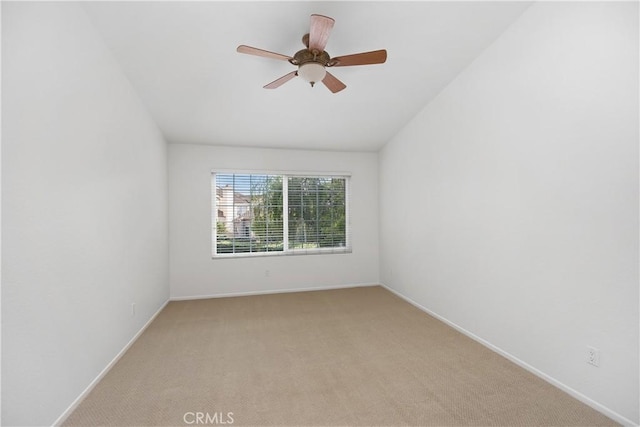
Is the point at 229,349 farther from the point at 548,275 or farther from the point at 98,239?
the point at 548,275

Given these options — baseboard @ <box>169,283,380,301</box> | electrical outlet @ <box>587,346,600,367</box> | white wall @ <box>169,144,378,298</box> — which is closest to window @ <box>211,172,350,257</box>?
white wall @ <box>169,144,378,298</box>

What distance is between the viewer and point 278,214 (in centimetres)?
468

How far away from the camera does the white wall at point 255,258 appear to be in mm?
4238

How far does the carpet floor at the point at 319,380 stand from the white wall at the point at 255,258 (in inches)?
40.3

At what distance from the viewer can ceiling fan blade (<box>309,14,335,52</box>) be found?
1.71 m

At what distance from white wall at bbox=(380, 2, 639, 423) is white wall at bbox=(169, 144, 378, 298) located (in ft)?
5.49

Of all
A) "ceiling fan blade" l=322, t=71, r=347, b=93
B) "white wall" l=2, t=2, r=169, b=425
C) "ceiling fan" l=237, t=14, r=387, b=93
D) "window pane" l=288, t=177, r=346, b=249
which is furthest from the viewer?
"window pane" l=288, t=177, r=346, b=249

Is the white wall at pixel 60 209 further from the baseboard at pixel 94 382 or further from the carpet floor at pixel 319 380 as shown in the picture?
the carpet floor at pixel 319 380

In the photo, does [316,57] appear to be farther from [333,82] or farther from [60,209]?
[60,209]

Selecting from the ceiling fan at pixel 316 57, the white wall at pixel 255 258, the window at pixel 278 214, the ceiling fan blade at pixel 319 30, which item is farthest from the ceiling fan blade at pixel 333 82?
the window at pixel 278 214

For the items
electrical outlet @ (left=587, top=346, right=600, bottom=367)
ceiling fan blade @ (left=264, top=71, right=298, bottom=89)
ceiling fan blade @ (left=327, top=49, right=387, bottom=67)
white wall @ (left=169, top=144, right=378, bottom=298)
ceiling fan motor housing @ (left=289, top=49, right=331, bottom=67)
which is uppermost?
ceiling fan motor housing @ (left=289, top=49, right=331, bottom=67)

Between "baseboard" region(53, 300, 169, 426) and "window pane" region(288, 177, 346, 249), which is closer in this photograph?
"baseboard" region(53, 300, 169, 426)

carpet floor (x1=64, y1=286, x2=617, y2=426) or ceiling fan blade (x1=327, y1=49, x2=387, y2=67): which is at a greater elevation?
ceiling fan blade (x1=327, y1=49, x2=387, y2=67)

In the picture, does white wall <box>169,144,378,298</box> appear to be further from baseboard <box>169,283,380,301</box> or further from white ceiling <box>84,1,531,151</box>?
white ceiling <box>84,1,531,151</box>
